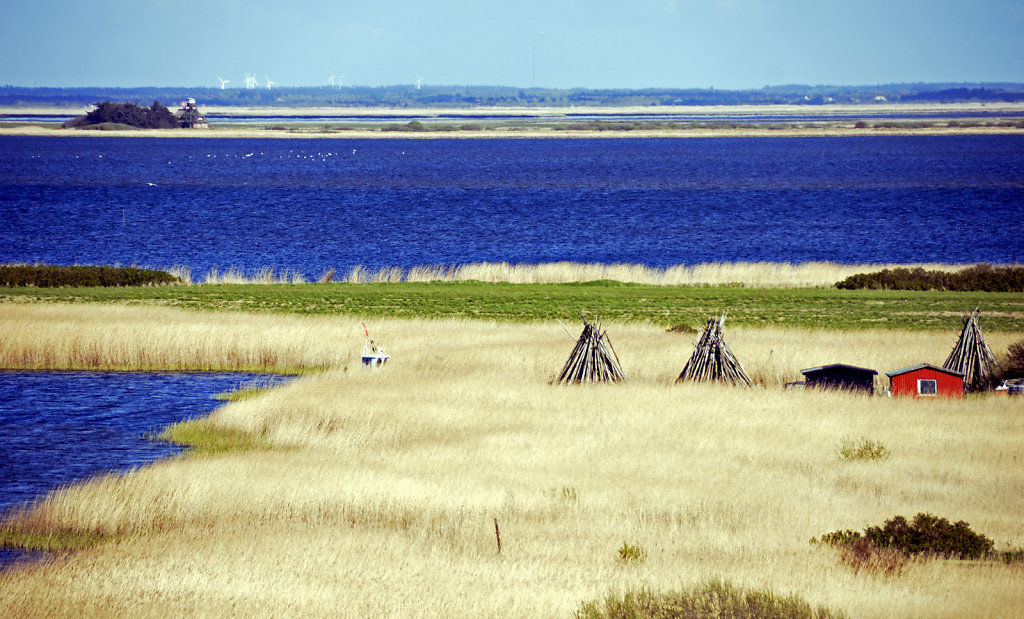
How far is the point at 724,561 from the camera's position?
17.8 meters

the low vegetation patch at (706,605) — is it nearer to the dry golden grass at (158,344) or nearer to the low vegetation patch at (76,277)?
the dry golden grass at (158,344)

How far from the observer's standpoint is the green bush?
18156 mm

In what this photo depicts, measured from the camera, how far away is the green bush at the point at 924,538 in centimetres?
1816

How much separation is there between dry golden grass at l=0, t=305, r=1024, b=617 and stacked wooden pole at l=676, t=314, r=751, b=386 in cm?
90

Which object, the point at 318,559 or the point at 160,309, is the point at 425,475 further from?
the point at 160,309

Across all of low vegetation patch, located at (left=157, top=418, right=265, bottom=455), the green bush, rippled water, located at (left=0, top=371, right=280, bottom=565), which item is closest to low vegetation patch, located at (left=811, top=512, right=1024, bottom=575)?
the green bush

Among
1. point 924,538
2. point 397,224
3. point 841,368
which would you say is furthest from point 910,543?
point 397,224

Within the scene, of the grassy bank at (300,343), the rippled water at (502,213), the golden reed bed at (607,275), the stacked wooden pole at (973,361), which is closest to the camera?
the stacked wooden pole at (973,361)

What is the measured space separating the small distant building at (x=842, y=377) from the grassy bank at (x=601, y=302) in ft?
28.1

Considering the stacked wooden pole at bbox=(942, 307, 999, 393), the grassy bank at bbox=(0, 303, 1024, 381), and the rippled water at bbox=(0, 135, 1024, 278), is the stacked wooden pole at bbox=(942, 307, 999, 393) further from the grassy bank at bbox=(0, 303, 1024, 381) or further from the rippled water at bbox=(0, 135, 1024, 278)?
the rippled water at bbox=(0, 135, 1024, 278)

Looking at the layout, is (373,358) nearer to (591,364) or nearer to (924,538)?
(591,364)

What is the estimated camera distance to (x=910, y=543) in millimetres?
18391

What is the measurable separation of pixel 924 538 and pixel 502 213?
81.2 meters

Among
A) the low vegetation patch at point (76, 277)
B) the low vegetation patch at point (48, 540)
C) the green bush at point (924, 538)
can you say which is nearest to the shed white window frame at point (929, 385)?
the green bush at point (924, 538)
